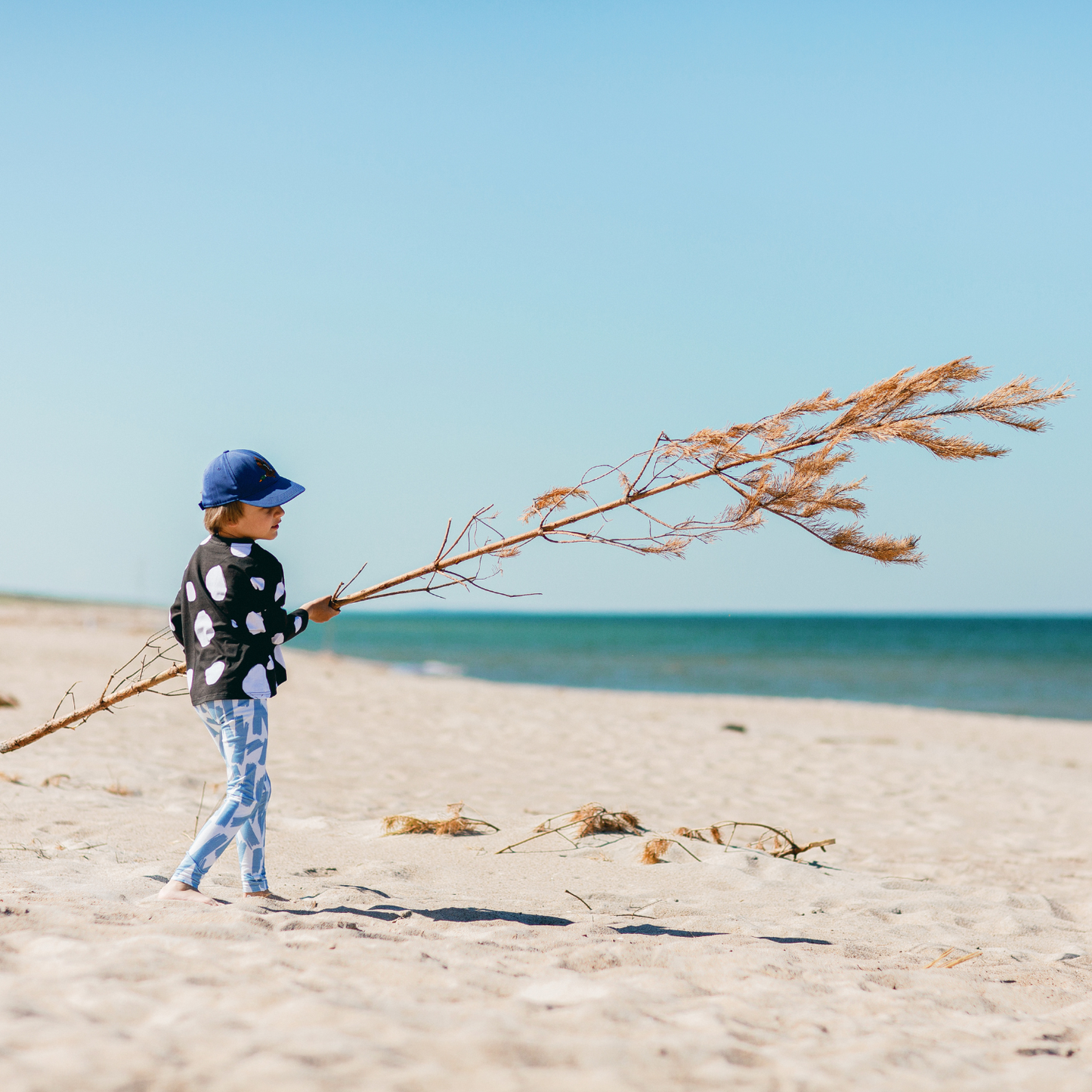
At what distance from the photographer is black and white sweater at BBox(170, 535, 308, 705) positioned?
321 cm

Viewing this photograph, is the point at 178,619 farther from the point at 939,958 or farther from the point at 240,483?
the point at 939,958

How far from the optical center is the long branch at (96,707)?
3650mm

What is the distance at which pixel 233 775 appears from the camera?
3.29 meters

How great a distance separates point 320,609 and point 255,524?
0.40 m

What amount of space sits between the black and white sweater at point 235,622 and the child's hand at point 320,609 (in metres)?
0.06

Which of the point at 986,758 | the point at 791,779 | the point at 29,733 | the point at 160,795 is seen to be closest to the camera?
the point at 29,733

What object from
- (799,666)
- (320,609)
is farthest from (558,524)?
(799,666)

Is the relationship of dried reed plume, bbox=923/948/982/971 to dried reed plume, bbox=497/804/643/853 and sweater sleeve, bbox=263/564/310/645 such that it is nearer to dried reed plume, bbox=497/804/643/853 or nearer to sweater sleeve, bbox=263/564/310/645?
dried reed plume, bbox=497/804/643/853

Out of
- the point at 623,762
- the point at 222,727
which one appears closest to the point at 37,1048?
the point at 222,727

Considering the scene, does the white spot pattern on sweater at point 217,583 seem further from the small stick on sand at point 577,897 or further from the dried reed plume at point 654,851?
the dried reed plume at point 654,851

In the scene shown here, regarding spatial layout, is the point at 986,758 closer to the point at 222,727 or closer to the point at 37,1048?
the point at 222,727

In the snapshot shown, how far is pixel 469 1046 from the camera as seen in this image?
2105 mm

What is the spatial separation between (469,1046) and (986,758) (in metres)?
9.71

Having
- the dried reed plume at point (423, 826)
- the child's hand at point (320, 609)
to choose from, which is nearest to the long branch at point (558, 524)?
the child's hand at point (320, 609)
